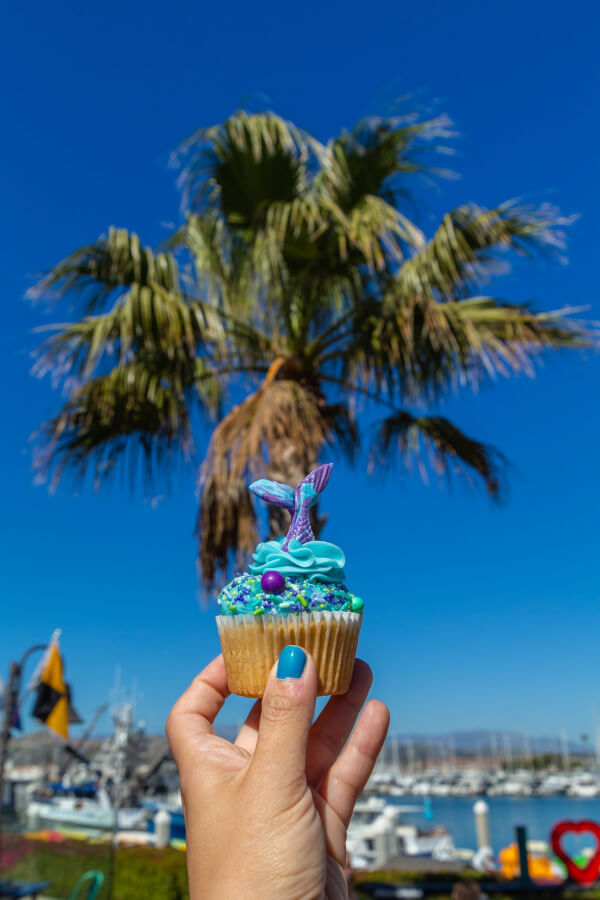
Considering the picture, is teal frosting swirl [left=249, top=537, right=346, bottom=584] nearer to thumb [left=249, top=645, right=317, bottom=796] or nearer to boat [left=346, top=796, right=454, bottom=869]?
thumb [left=249, top=645, right=317, bottom=796]

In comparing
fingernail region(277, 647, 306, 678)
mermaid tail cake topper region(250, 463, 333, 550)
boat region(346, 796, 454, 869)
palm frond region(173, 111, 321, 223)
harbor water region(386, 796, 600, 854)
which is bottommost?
harbor water region(386, 796, 600, 854)

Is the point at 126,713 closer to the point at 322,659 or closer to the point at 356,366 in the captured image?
the point at 356,366

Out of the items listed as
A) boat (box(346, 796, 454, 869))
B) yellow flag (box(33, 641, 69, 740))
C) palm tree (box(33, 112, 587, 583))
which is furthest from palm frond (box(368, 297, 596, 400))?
boat (box(346, 796, 454, 869))

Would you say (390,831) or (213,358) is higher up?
(213,358)

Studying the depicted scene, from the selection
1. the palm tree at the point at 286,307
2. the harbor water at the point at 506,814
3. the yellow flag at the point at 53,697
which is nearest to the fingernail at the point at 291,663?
the palm tree at the point at 286,307

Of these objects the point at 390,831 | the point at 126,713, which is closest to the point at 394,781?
the point at 126,713
